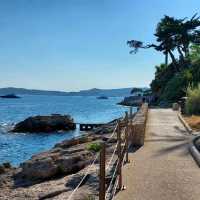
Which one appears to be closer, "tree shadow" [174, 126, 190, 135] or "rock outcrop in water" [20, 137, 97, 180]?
"rock outcrop in water" [20, 137, 97, 180]

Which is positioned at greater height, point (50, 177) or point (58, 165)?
point (58, 165)

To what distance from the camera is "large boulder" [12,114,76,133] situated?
5666 centimetres

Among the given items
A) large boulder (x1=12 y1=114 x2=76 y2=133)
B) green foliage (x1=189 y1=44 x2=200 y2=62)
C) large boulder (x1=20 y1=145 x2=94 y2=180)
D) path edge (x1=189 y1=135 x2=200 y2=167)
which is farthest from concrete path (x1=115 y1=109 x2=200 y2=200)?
green foliage (x1=189 y1=44 x2=200 y2=62)

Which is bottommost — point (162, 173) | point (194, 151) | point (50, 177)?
point (50, 177)

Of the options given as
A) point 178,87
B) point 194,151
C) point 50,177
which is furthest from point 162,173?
point 178,87

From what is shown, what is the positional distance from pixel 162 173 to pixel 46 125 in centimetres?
4592

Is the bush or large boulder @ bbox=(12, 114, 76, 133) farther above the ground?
the bush

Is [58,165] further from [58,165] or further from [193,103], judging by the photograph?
[193,103]

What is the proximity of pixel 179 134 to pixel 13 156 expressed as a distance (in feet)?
51.1

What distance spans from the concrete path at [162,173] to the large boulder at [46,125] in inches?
1535

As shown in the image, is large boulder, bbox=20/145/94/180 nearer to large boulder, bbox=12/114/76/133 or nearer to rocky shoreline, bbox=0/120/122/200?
rocky shoreline, bbox=0/120/122/200

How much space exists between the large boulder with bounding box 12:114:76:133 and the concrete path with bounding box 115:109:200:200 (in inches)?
1535

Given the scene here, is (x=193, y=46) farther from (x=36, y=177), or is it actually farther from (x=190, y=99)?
(x=36, y=177)

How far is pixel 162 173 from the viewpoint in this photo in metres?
11.8
